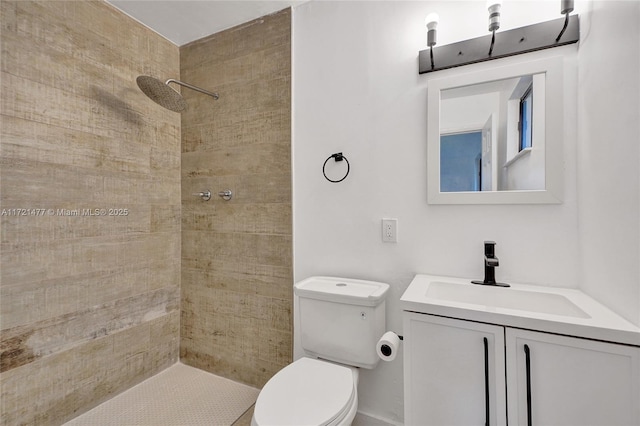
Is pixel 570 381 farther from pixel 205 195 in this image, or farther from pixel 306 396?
pixel 205 195

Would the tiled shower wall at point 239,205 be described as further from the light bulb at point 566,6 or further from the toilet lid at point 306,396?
the light bulb at point 566,6

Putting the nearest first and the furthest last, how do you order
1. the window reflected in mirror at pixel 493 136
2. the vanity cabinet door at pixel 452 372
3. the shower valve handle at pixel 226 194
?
the vanity cabinet door at pixel 452 372 < the window reflected in mirror at pixel 493 136 < the shower valve handle at pixel 226 194

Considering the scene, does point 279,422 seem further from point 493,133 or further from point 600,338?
point 493,133

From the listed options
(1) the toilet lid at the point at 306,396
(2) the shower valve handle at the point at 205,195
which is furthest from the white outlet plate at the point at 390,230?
(2) the shower valve handle at the point at 205,195

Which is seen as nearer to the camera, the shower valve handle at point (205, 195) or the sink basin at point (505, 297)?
the sink basin at point (505, 297)

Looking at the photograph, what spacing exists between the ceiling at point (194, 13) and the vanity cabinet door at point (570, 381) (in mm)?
1974

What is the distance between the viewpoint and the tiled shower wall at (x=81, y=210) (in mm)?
1402

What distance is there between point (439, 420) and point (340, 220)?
0.96 m

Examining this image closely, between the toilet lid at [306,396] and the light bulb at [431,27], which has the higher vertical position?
the light bulb at [431,27]

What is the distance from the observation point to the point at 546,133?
4.12ft

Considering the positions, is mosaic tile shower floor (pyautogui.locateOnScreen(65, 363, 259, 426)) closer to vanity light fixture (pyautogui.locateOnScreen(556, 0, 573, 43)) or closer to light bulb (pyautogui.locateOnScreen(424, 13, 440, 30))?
light bulb (pyautogui.locateOnScreen(424, 13, 440, 30))

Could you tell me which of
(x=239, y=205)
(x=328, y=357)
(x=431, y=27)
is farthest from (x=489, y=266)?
(x=239, y=205)

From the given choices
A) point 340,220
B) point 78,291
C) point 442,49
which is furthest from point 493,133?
point 78,291

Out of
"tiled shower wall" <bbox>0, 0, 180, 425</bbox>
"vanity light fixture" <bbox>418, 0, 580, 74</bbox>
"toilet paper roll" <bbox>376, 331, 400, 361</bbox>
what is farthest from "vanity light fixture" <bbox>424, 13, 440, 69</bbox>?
"tiled shower wall" <bbox>0, 0, 180, 425</bbox>
